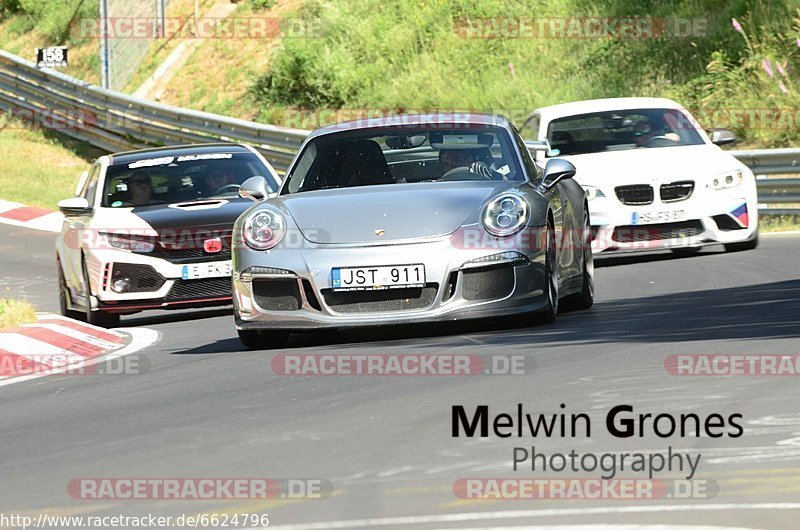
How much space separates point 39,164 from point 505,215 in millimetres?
19796

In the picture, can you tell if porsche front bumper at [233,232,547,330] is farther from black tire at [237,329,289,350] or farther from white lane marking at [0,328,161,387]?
white lane marking at [0,328,161,387]

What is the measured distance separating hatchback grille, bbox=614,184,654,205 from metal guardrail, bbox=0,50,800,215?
28.7ft

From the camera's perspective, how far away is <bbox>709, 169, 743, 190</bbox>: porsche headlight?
1480 centimetres

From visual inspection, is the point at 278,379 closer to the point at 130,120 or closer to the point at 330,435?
the point at 330,435

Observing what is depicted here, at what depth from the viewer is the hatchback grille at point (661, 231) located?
1472cm

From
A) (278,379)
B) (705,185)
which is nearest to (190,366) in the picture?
(278,379)

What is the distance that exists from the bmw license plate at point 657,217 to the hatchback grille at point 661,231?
0.19 ft

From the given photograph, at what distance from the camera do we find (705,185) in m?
14.7

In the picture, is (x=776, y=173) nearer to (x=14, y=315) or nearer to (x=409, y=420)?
(x=14, y=315)

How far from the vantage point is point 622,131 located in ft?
52.5

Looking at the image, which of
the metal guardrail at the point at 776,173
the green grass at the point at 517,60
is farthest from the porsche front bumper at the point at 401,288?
the green grass at the point at 517,60

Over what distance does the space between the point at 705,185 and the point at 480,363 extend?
7.29 m

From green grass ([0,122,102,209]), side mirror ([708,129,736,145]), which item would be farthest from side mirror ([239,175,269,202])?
green grass ([0,122,102,209])

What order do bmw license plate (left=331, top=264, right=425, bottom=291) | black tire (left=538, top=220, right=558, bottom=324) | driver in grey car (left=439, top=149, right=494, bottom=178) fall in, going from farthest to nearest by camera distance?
driver in grey car (left=439, top=149, right=494, bottom=178) → black tire (left=538, top=220, right=558, bottom=324) → bmw license plate (left=331, top=264, right=425, bottom=291)
